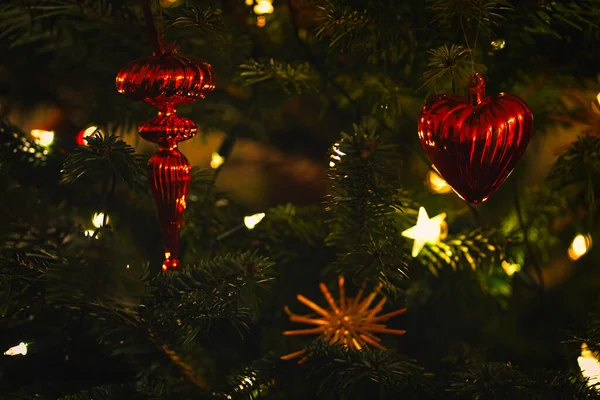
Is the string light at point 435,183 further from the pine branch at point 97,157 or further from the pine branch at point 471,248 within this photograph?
the pine branch at point 97,157

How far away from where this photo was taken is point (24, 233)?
1.23 feet

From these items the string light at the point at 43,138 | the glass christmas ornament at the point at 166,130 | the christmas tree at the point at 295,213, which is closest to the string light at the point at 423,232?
the christmas tree at the point at 295,213

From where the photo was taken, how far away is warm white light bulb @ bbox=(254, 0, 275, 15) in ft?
1.92

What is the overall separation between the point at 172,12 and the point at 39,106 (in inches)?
12.4

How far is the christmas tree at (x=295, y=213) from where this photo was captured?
0.41 metres

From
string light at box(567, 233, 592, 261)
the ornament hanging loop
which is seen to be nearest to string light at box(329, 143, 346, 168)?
the ornament hanging loop

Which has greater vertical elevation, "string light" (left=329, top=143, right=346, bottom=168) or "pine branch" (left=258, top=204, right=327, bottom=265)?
"string light" (left=329, top=143, right=346, bottom=168)

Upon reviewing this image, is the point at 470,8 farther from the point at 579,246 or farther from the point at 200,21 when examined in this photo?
the point at 579,246

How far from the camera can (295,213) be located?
0.64 m

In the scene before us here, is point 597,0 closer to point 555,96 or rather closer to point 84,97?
point 555,96

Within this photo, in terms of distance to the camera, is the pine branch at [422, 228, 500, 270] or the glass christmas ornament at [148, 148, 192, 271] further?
the pine branch at [422, 228, 500, 270]

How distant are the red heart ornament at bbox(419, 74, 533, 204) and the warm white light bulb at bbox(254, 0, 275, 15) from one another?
0.23m

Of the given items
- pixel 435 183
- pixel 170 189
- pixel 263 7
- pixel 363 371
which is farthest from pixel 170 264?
pixel 435 183

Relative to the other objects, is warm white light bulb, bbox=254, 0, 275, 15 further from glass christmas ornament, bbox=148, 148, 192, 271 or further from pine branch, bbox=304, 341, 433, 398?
pine branch, bbox=304, 341, 433, 398
